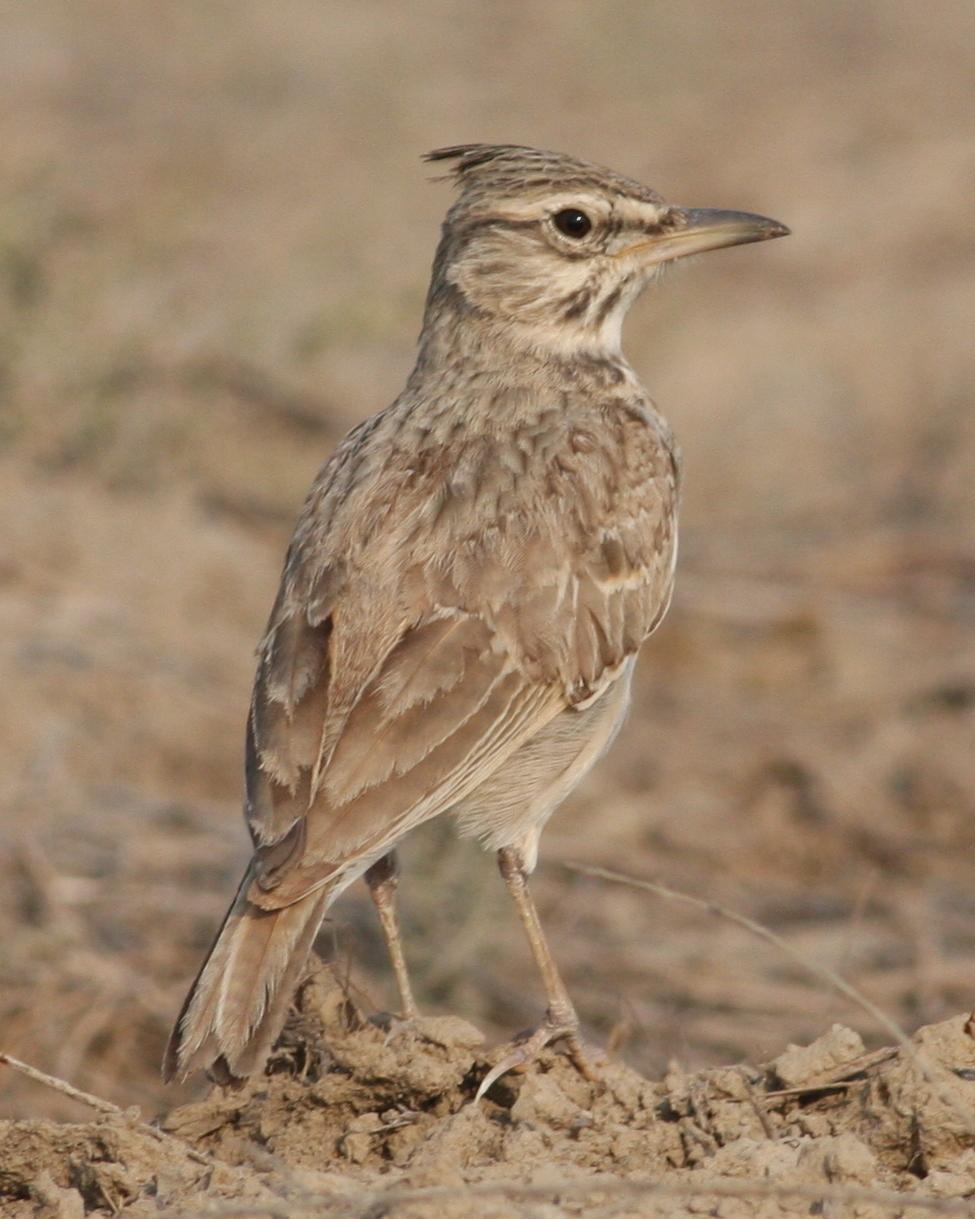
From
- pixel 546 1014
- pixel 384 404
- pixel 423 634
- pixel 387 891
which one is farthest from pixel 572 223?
pixel 384 404

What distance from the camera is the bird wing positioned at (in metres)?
4.61

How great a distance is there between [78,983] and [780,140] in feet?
36.6

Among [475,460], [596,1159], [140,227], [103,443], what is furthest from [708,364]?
[596,1159]

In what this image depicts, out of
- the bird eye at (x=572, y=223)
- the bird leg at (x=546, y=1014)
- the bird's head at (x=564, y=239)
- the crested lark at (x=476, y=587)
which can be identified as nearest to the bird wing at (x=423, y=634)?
the crested lark at (x=476, y=587)

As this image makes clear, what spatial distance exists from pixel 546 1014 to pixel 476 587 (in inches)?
40.5

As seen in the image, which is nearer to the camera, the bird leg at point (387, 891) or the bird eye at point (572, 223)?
the bird leg at point (387, 891)

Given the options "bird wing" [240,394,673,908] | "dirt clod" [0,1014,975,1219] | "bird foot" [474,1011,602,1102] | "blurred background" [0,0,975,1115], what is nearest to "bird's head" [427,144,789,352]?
"blurred background" [0,0,975,1115]

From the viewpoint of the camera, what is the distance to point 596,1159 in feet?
14.1

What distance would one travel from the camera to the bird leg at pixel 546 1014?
4.67 meters

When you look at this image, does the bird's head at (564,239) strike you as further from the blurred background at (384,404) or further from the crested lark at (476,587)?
the blurred background at (384,404)

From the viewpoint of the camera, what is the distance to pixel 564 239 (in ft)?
20.0

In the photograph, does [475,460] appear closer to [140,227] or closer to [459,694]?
[459,694]

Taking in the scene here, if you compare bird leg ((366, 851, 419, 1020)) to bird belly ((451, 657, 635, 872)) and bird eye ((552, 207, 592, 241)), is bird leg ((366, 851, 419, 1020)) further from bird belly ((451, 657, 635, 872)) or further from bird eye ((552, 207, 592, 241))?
bird eye ((552, 207, 592, 241))

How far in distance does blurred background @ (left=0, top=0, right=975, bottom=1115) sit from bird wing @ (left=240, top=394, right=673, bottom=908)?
0.64m
